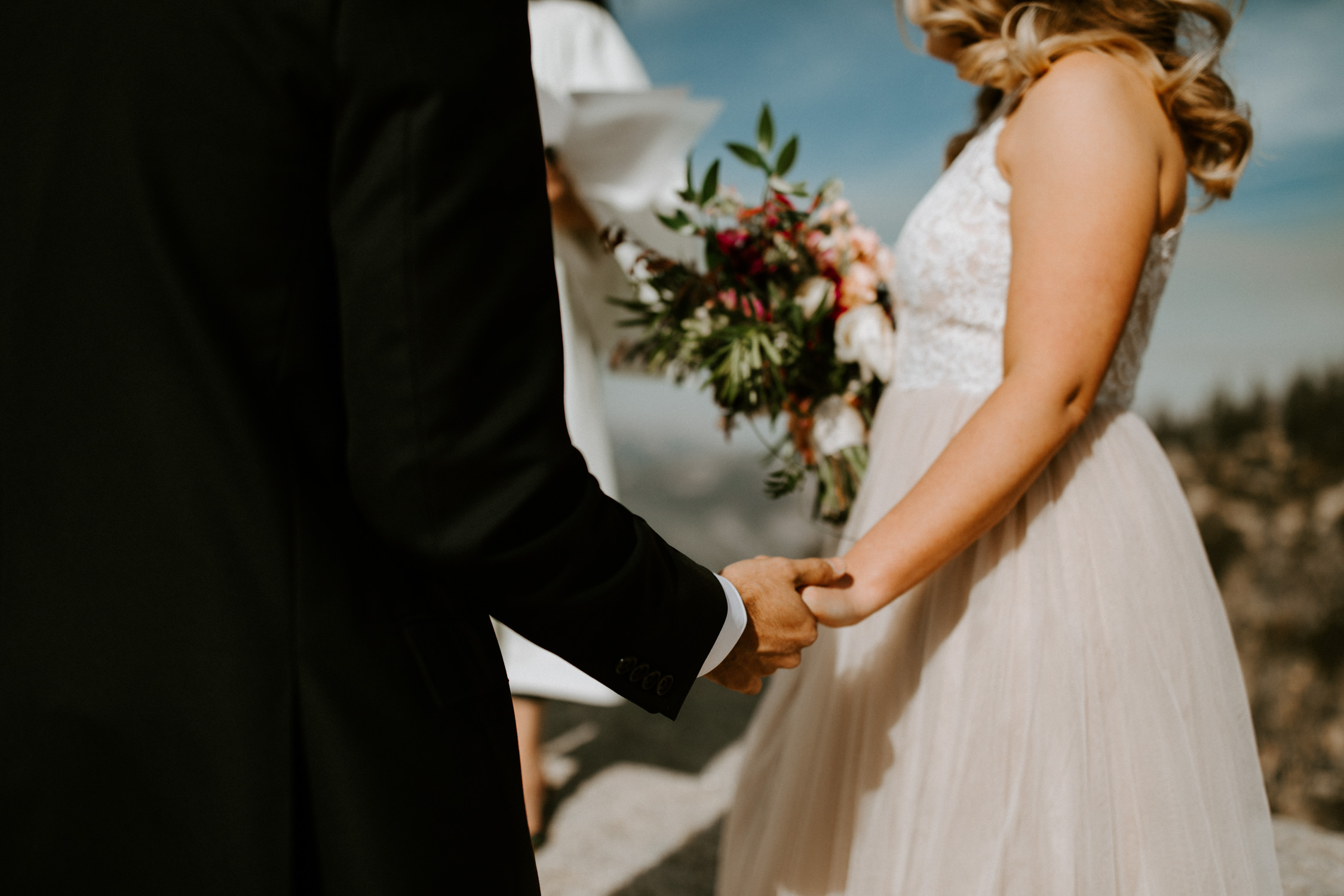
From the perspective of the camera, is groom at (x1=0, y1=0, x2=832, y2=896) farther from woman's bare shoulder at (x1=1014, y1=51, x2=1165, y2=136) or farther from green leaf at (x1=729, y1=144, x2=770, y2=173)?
green leaf at (x1=729, y1=144, x2=770, y2=173)

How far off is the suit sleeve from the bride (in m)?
0.57

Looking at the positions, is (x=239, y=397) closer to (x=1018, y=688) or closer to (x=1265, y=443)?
(x=1018, y=688)

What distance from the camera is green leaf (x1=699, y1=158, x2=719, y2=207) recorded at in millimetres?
1747

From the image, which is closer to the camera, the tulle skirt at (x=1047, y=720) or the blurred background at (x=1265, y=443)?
the tulle skirt at (x=1047, y=720)

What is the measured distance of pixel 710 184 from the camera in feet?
5.76

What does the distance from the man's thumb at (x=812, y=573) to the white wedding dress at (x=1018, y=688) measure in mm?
255

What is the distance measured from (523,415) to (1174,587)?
1.08 metres

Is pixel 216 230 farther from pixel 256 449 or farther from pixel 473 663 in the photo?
pixel 473 663

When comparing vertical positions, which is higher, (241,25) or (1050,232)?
(241,25)

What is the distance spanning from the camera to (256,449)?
Result: 0.70 metres

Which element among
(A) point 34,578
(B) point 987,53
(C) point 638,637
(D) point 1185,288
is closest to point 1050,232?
(B) point 987,53

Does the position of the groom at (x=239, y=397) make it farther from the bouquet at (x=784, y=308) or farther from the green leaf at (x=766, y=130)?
the green leaf at (x=766, y=130)

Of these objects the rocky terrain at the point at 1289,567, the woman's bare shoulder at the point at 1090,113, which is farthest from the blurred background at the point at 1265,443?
the woman's bare shoulder at the point at 1090,113

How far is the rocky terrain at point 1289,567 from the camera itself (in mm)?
3033
